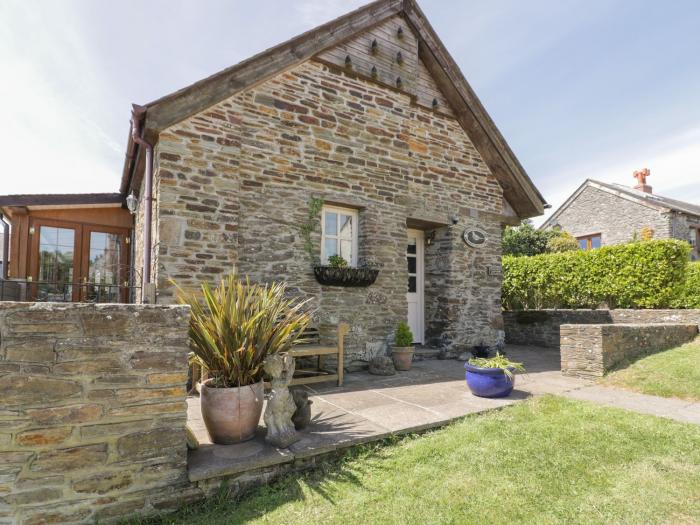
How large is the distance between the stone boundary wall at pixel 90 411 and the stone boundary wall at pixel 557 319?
29.5ft

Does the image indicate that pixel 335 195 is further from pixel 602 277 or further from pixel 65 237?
pixel 602 277

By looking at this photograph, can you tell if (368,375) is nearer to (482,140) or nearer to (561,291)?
(482,140)

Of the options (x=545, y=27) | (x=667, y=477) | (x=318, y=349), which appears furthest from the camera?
(x=545, y=27)

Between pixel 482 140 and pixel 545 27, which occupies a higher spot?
pixel 545 27

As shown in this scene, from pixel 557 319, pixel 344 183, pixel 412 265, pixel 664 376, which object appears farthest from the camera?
pixel 557 319

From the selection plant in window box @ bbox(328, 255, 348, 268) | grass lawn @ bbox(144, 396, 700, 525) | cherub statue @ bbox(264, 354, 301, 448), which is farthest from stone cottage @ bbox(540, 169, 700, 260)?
cherub statue @ bbox(264, 354, 301, 448)

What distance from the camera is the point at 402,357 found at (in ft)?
20.3

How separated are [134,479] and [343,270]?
156 inches

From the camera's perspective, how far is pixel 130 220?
8227 mm

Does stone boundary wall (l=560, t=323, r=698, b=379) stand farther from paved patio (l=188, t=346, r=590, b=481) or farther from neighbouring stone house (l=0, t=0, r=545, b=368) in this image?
neighbouring stone house (l=0, t=0, r=545, b=368)

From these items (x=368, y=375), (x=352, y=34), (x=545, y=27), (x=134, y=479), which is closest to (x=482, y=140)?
(x=545, y=27)

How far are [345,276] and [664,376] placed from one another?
16.0ft

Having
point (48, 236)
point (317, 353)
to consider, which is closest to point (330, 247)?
point (317, 353)

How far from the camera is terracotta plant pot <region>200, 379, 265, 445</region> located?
9.52ft
